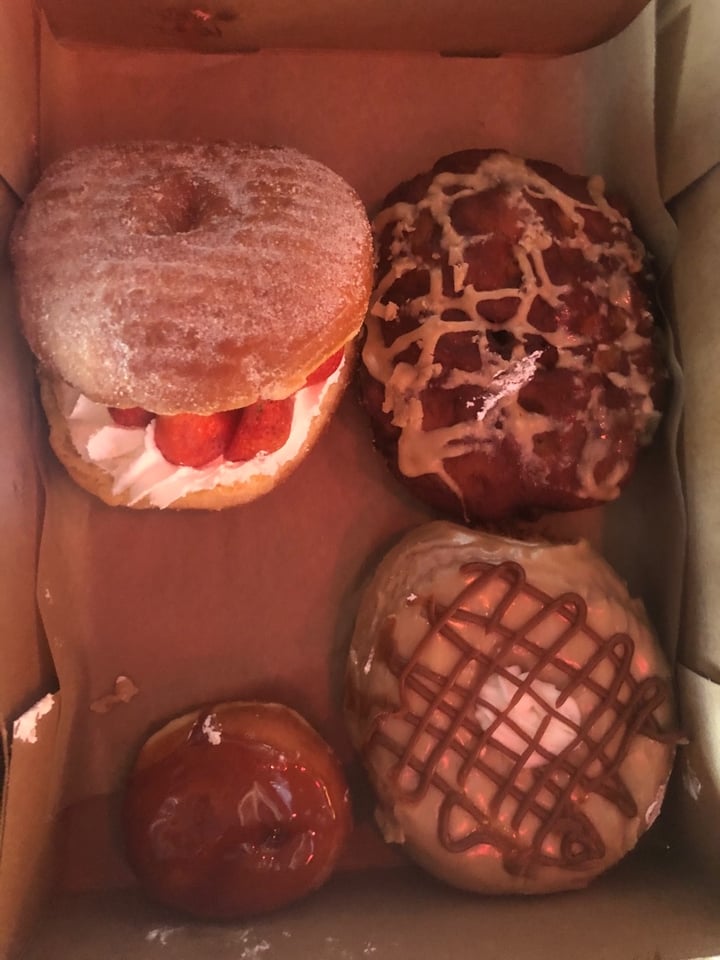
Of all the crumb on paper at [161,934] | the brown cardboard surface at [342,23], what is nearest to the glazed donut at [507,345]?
the brown cardboard surface at [342,23]

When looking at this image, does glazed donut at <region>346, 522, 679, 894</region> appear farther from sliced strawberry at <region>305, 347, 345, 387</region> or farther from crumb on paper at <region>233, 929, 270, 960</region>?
sliced strawberry at <region>305, 347, 345, 387</region>

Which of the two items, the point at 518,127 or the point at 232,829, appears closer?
the point at 232,829

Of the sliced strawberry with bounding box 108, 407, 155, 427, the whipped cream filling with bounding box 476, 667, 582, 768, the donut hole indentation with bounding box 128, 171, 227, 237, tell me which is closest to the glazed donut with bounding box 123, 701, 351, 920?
the whipped cream filling with bounding box 476, 667, 582, 768

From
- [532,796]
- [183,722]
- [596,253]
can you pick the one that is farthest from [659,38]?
[183,722]

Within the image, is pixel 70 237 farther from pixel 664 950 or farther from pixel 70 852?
pixel 664 950

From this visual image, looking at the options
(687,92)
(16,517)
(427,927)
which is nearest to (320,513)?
(16,517)

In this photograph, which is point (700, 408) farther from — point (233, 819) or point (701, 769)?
point (233, 819)
